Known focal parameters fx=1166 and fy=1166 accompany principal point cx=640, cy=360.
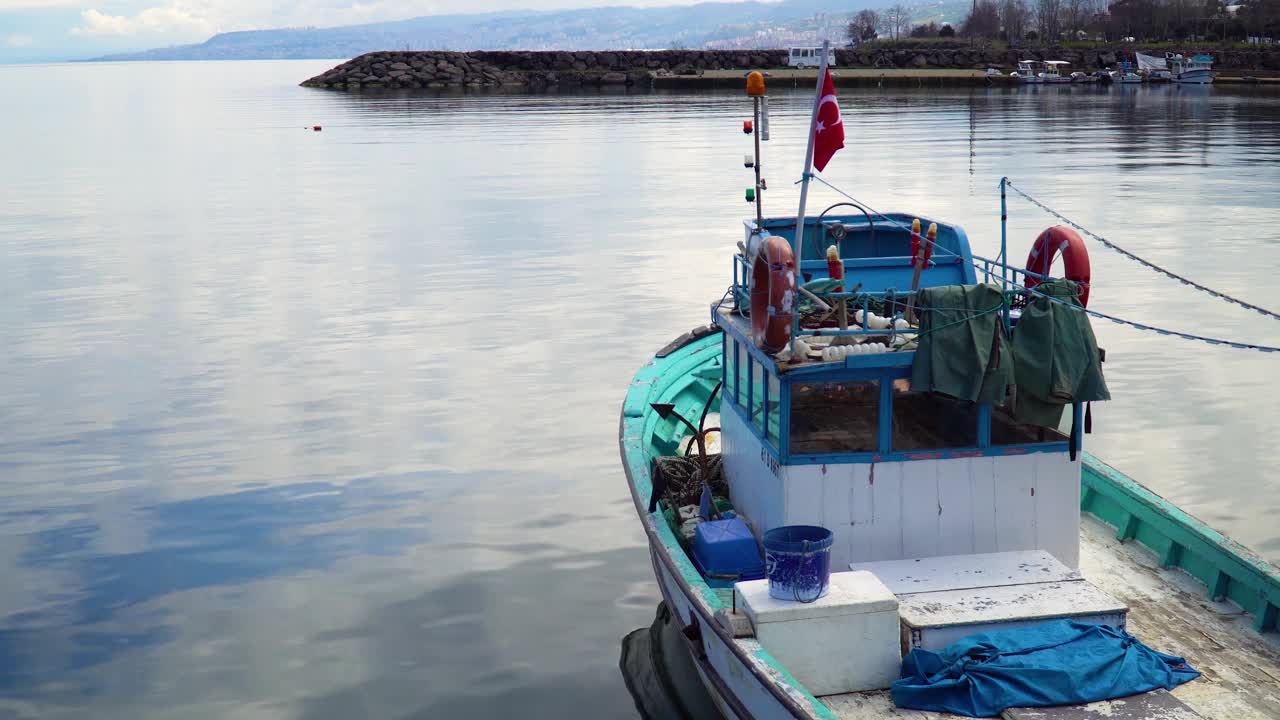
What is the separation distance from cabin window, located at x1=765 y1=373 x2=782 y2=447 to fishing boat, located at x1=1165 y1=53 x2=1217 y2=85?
123 metres

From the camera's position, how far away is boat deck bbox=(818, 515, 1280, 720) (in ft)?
26.7

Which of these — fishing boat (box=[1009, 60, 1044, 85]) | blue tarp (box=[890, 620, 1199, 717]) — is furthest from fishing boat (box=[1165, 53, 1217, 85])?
blue tarp (box=[890, 620, 1199, 717])

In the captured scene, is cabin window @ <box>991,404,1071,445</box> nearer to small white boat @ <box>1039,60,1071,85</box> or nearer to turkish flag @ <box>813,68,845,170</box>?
turkish flag @ <box>813,68,845,170</box>

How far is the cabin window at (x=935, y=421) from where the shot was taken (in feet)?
31.3

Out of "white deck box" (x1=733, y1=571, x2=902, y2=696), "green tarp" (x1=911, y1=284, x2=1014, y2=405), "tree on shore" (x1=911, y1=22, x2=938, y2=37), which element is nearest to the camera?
"white deck box" (x1=733, y1=571, x2=902, y2=696)

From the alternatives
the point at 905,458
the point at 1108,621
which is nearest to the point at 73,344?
the point at 905,458

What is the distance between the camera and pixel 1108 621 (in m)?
8.61

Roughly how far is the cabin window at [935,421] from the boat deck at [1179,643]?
81.6 inches

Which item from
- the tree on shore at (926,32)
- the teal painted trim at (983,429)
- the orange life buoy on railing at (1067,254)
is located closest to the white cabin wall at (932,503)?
the teal painted trim at (983,429)

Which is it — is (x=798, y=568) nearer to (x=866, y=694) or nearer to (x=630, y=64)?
(x=866, y=694)

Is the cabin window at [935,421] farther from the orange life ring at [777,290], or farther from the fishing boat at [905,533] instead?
the orange life ring at [777,290]

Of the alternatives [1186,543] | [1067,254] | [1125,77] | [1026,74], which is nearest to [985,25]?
[1026,74]

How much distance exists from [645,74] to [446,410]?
12364 cm

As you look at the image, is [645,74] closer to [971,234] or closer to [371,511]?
[971,234]
